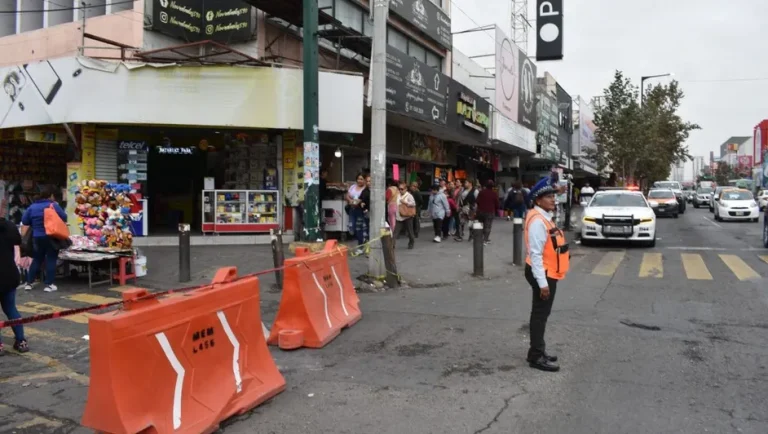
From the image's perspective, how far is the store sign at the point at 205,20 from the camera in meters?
14.1

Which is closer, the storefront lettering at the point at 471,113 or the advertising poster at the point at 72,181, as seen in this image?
the advertising poster at the point at 72,181

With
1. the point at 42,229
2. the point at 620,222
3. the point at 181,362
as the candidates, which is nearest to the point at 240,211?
the point at 42,229

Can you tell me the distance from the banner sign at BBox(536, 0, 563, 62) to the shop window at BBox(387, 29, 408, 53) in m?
4.75

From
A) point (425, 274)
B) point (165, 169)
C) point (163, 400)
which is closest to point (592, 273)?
point (425, 274)

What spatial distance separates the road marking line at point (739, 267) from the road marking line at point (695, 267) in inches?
19.1

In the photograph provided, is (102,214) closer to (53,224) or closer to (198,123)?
(53,224)

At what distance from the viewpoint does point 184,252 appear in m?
10.4

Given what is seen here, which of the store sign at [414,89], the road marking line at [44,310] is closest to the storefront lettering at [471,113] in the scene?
the store sign at [414,89]

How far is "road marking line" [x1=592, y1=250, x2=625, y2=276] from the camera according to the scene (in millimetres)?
11805

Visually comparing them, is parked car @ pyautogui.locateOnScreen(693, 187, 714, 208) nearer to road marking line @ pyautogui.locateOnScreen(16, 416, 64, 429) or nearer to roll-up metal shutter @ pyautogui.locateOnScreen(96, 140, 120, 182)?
roll-up metal shutter @ pyautogui.locateOnScreen(96, 140, 120, 182)

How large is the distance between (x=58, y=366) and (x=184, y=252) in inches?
179

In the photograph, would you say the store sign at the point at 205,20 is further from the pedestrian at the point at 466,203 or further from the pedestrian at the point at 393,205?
the pedestrian at the point at 466,203

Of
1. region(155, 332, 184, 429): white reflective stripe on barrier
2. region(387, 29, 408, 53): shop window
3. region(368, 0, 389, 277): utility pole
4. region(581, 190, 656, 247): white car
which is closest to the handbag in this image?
region(368, 0, 389, 277): utility pole

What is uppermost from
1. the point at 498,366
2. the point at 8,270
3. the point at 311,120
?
the point at 311,120
